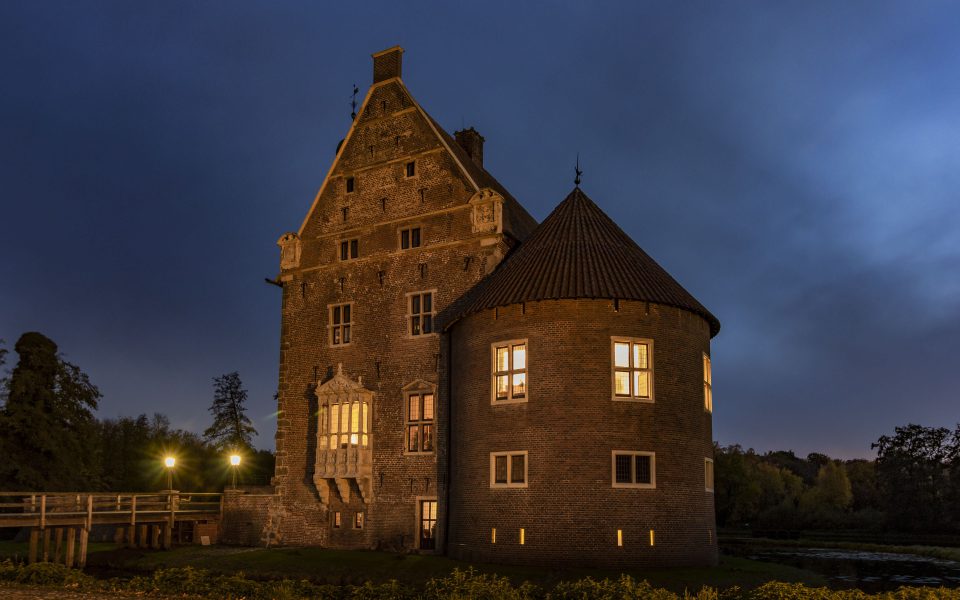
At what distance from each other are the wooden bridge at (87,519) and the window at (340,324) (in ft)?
30.3

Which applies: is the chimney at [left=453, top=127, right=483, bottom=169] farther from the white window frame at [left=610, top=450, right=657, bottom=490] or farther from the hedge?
the hedge

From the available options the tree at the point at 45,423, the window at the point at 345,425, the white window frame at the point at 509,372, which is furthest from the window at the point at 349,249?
the tree at the point at 45,423

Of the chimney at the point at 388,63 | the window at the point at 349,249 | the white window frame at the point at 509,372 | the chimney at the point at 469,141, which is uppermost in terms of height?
the chimney at the point at 388,63

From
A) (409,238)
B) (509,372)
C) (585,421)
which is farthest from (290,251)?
(585,421)

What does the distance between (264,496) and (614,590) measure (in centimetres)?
2367

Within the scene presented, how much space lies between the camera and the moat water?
28.8 metres

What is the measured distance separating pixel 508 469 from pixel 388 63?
20.2m

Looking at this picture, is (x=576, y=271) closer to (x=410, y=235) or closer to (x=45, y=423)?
(x=410, y=235)

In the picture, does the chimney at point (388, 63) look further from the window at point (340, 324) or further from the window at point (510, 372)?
the window at point (510, 372)

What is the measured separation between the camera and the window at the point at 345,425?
34.6m

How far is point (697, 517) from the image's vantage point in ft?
94.1

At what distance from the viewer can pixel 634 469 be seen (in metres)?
27.8

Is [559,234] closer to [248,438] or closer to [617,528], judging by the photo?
[617,528]

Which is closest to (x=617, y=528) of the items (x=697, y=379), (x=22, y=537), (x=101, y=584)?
(x=697, y=379)
